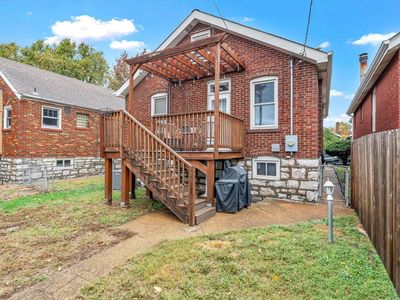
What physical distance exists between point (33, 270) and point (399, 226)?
15.3 feet

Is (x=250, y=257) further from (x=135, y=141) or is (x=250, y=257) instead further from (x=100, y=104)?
(x=100, y=104)

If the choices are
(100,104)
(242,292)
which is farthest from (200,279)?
(100,104)

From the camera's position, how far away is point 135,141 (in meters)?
6.15

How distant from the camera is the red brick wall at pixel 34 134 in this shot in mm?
11305

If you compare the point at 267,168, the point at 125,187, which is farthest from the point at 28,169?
the point at 267,168

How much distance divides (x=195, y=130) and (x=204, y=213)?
229cm

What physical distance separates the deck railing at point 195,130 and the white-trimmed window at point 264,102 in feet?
3.38

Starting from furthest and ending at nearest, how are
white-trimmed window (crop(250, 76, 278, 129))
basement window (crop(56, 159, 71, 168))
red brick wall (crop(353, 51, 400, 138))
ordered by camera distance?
basement window (crop(56, 159, 71, 168)), white-trimmed window (crop(250, 76, 278, 129)), red brick wall (crop(353, 51, 400, 138))

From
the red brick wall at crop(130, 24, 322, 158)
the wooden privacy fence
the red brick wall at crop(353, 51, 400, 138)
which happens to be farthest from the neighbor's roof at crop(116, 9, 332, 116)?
the wooden privacy fence

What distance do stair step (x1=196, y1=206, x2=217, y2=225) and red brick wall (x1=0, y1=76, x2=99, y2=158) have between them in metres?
10.3

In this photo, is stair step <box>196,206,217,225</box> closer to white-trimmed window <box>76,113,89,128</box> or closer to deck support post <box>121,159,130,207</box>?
deck support post <box>121,159,130,207</box>

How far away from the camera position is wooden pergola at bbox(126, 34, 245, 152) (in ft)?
19.4

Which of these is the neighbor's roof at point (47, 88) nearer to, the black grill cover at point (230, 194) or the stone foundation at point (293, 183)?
the black grill cover at point (230, 194)

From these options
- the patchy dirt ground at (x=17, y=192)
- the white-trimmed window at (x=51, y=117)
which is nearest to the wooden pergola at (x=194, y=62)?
the patchy dirt ground at (x=17, y=192)
